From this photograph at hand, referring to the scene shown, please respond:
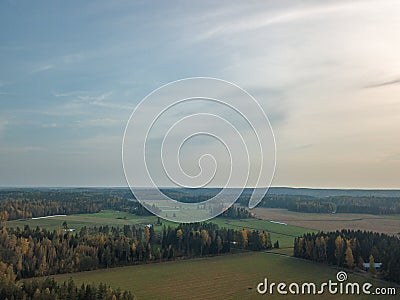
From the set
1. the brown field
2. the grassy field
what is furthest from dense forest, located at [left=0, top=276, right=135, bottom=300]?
the brown field

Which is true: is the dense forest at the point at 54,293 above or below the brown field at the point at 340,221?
below

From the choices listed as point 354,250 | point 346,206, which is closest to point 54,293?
point 354,250

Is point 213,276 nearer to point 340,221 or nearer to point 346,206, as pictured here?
point 340,221

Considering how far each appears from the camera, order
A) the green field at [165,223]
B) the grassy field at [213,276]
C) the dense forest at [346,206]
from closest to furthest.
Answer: the grassy field at [213,276], the green field at [165,223], the dense forest at [346,206]

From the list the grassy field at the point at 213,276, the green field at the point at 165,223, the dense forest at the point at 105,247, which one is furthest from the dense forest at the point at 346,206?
the grassy field at the point at 213,276

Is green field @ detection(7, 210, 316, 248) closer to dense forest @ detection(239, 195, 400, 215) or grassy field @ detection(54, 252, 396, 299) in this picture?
grassy field @ detection(54, 252, 396, 299)

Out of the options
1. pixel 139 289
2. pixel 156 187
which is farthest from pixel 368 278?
pixel 156 187

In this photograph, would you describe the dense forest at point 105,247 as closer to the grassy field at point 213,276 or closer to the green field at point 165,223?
the grassy field at point 213,276
